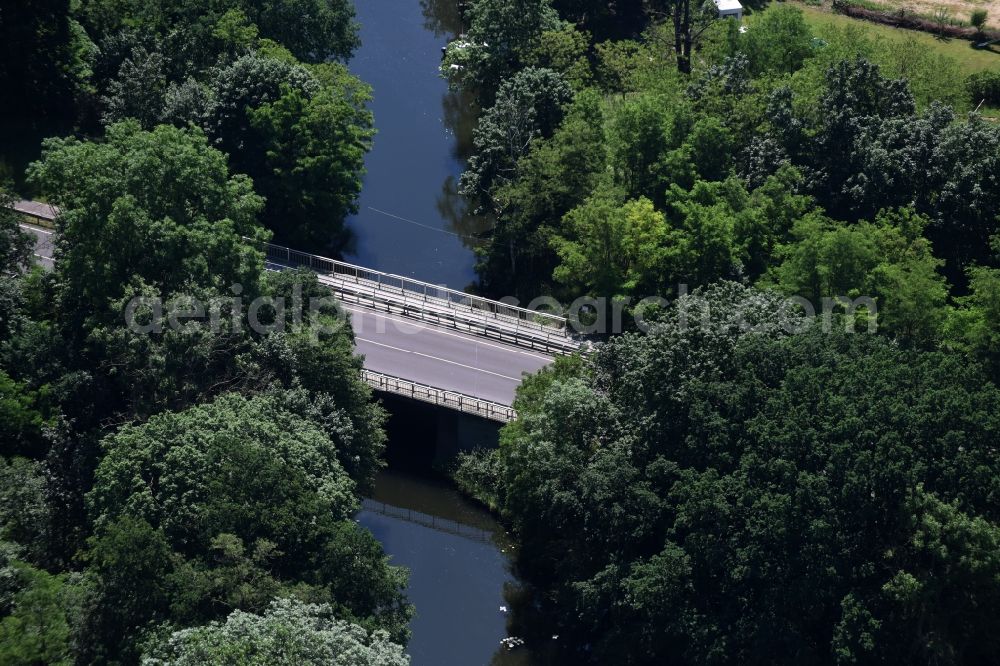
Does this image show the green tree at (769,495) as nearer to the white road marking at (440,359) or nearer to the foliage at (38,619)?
the white road marking at (440,359)

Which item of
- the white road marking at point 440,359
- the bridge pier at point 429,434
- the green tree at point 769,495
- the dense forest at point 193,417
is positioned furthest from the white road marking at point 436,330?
the green tree at point 769,495

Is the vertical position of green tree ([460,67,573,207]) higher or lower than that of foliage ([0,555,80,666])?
higher

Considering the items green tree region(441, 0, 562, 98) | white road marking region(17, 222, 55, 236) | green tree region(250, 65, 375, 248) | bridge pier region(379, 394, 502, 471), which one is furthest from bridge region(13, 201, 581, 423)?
green tree region(441, 0, 562, 98)

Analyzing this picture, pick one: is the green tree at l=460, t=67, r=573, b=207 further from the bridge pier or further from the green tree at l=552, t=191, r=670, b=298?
the bridge pier

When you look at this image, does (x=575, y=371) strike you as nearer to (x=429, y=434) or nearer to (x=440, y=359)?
(x=440, y=359)

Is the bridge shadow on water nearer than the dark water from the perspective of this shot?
Yes

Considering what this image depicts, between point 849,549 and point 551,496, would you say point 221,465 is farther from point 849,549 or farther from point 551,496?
point 849,549

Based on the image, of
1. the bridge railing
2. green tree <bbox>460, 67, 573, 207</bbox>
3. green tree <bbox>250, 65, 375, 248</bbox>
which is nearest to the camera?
the bridge railing
